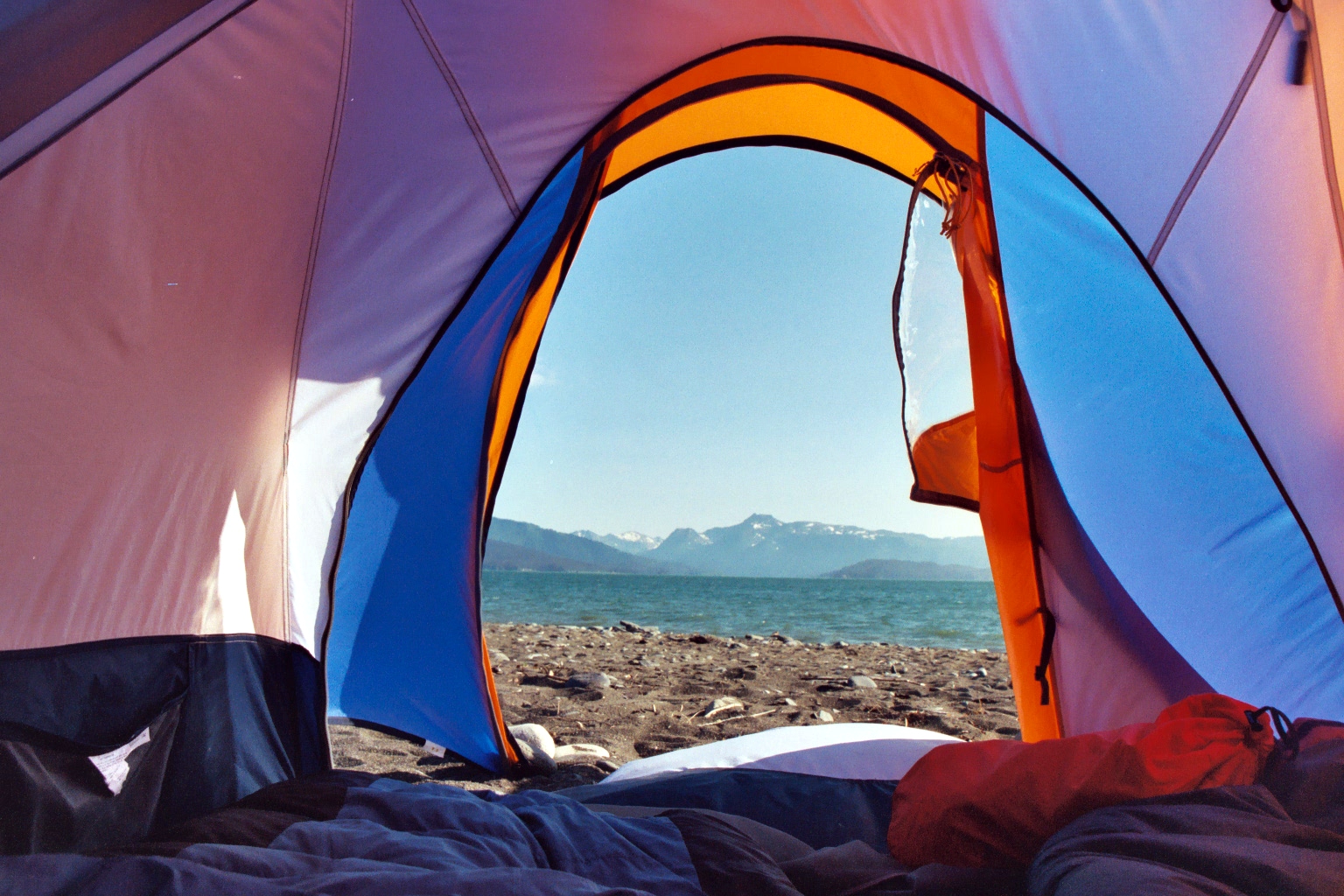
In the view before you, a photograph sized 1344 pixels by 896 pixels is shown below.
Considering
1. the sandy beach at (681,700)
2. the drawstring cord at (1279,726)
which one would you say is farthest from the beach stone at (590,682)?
the drawstring cord at (1279,726)

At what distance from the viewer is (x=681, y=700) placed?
4387 mm

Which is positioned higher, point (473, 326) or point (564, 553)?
point (473, 326)

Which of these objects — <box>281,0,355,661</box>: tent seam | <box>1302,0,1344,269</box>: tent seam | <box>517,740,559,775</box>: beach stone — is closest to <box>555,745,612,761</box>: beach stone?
<box>517,740,559,775</box>: beach stone

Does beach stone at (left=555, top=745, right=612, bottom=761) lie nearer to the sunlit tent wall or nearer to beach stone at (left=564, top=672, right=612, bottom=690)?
the sunlit tent wall

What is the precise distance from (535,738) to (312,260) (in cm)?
199

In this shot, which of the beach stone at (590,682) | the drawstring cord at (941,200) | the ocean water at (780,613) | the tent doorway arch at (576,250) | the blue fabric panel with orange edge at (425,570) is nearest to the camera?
the tent doorway arch at (576,250)

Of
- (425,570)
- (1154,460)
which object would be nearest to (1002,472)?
(1154,460)

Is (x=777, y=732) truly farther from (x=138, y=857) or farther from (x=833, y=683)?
(x=833, y=683)

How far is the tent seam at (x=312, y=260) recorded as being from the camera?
1884 mm

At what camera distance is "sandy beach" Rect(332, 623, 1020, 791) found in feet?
9.92

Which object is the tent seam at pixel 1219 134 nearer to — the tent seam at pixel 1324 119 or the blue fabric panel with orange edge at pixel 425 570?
the tent seam at pixel 1324 119

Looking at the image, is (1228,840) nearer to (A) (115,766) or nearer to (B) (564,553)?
(A) (115,766)

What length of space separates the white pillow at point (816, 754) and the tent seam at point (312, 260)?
3.75ft

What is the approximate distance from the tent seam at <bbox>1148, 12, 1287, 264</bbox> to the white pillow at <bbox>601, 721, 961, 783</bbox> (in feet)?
4.78
